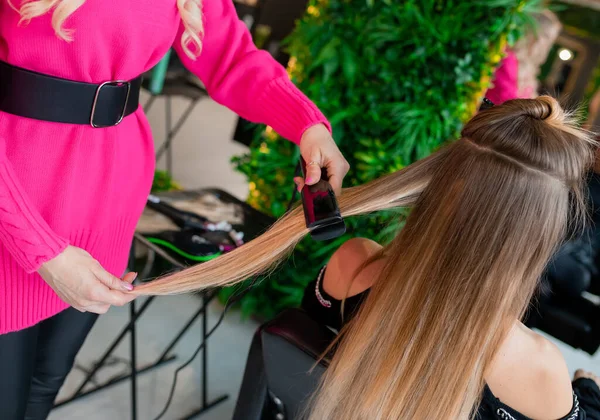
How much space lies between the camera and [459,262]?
0.83 meters

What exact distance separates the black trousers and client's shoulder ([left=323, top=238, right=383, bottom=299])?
1.71 feet

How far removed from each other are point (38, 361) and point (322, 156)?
75 cm

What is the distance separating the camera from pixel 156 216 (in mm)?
1684

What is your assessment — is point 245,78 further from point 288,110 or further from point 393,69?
point 393,69

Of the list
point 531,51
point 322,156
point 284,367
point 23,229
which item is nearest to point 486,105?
point 322,156

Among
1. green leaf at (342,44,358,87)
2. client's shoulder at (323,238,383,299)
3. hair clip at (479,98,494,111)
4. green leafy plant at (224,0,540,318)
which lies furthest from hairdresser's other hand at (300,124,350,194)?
green leaf at (342,44,358,87)

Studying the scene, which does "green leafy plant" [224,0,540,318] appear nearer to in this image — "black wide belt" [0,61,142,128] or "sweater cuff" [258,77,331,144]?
"sweater cuff" [258,77,331,144]

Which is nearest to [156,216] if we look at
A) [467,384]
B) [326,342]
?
[326,342]

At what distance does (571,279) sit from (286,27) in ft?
4.93

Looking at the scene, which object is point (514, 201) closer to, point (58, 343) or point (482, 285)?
point (482, 285)

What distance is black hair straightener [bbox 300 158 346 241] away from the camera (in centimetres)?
79

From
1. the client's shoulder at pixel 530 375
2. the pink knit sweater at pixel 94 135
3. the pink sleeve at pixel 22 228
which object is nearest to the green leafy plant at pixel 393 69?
the pink knit sweater at pixel 94 135

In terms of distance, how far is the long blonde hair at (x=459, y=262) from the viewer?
81 cm

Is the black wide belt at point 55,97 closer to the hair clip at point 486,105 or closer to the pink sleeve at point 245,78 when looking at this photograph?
the pink sleeve at point 245,78
